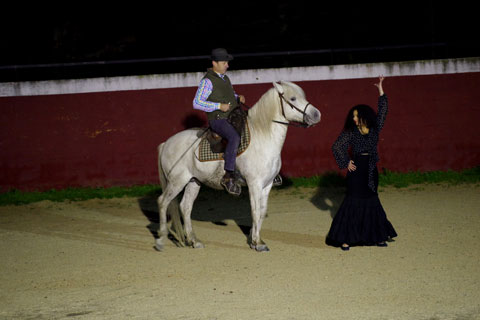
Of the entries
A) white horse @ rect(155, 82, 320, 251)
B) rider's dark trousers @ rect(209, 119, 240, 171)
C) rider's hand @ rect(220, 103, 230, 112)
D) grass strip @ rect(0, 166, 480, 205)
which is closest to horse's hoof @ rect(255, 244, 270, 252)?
white horse @ rect(155, 82, 320, 251)

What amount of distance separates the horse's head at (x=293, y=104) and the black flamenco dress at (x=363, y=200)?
2.27 ft

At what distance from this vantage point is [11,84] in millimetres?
13383

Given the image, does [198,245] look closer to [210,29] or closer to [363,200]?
[363,200]

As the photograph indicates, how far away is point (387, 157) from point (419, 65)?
190 centimetres

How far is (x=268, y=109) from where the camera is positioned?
840 centimetres

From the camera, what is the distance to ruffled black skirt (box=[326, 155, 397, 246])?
840 cm

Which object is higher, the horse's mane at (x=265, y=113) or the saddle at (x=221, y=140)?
the horse's mane at (x=265, y=113)

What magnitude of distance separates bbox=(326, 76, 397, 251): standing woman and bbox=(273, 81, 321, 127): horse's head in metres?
0.64

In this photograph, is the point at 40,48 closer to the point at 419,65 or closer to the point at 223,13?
the point at 223,13

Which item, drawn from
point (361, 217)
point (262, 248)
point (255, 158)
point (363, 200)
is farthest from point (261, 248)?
point (363, 200)

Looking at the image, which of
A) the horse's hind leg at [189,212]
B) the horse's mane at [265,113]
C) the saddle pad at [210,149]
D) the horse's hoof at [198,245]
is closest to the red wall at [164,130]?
the horse's hind leg at [189,212]

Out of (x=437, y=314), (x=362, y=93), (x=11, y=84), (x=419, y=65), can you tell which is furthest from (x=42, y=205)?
(x=437, y=314)

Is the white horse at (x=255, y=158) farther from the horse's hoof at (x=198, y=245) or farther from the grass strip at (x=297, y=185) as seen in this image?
the grass strip at (x=297, y=185)

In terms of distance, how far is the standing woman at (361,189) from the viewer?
8398 mm
